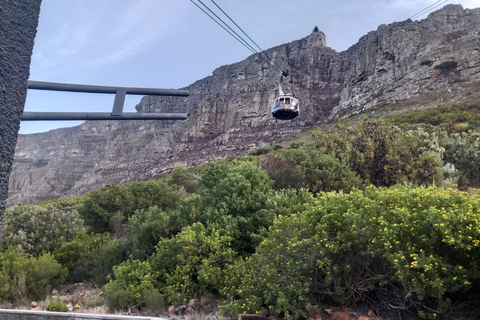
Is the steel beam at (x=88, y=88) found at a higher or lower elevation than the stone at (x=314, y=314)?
higher

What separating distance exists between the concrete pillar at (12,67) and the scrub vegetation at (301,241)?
4462 millimetres

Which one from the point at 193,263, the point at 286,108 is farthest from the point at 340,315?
the point at 286,108

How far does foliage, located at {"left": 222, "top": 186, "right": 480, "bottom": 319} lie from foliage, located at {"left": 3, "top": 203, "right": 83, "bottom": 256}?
36.1ft

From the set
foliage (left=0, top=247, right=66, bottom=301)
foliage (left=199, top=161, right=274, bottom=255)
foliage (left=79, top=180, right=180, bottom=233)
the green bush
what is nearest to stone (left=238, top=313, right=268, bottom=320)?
foliage (left=199, top=161, right=274, bottom=255)

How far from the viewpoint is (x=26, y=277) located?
9.94 metres

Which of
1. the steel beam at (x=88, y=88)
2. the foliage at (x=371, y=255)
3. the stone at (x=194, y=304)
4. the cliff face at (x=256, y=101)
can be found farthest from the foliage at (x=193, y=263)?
the cliff face at (x=256, y=101)

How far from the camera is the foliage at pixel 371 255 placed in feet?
14.7

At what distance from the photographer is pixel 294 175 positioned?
11.5 meters

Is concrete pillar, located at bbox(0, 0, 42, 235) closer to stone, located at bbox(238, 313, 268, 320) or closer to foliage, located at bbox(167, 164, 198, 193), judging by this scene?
stone, located at bbox(238, 313, 268, 320)

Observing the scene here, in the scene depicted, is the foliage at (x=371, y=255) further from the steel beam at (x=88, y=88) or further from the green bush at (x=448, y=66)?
the green bush at (x=448, y=66)

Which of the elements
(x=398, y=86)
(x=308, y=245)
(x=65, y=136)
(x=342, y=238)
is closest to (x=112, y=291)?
(x=308, y=245)

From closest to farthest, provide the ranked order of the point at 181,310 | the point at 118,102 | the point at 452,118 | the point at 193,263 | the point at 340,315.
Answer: the point at 118,102 → the point at 340,315 → the point at 181,310 → the point at 193,263 → the point at 452,118

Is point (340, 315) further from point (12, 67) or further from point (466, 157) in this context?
point (466, 157)

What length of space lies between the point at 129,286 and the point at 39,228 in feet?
29.2
